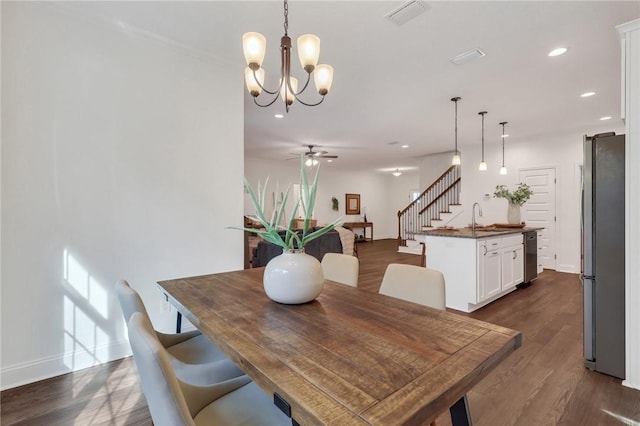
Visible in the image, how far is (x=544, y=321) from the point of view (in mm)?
3154


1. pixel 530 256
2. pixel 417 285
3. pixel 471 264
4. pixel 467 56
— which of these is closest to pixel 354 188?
pixel 530 256

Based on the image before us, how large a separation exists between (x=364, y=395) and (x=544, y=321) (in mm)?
3473

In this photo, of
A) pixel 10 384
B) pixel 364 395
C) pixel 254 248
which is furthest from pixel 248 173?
pixel 364 395

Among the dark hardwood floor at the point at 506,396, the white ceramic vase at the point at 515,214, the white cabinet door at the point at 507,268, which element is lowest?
the dark hardwood floor at the point at 506,396

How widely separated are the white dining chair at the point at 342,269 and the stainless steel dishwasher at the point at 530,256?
376 cm

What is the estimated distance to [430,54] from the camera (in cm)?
279

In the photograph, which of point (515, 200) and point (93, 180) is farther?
point (515, 200)

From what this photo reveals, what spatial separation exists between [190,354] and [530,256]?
5094mm

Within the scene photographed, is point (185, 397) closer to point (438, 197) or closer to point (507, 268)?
point (507, 268)

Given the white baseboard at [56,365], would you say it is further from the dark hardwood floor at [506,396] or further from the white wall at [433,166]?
the white wall at [433,166]

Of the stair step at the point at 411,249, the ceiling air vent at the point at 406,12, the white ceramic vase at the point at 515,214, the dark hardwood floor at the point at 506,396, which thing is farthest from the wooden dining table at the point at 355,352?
the stair step at the point at 411,249

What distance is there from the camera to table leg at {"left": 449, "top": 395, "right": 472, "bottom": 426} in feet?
3.67

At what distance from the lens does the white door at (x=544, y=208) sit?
5.79 metres

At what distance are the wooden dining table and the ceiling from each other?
208 centimetres
